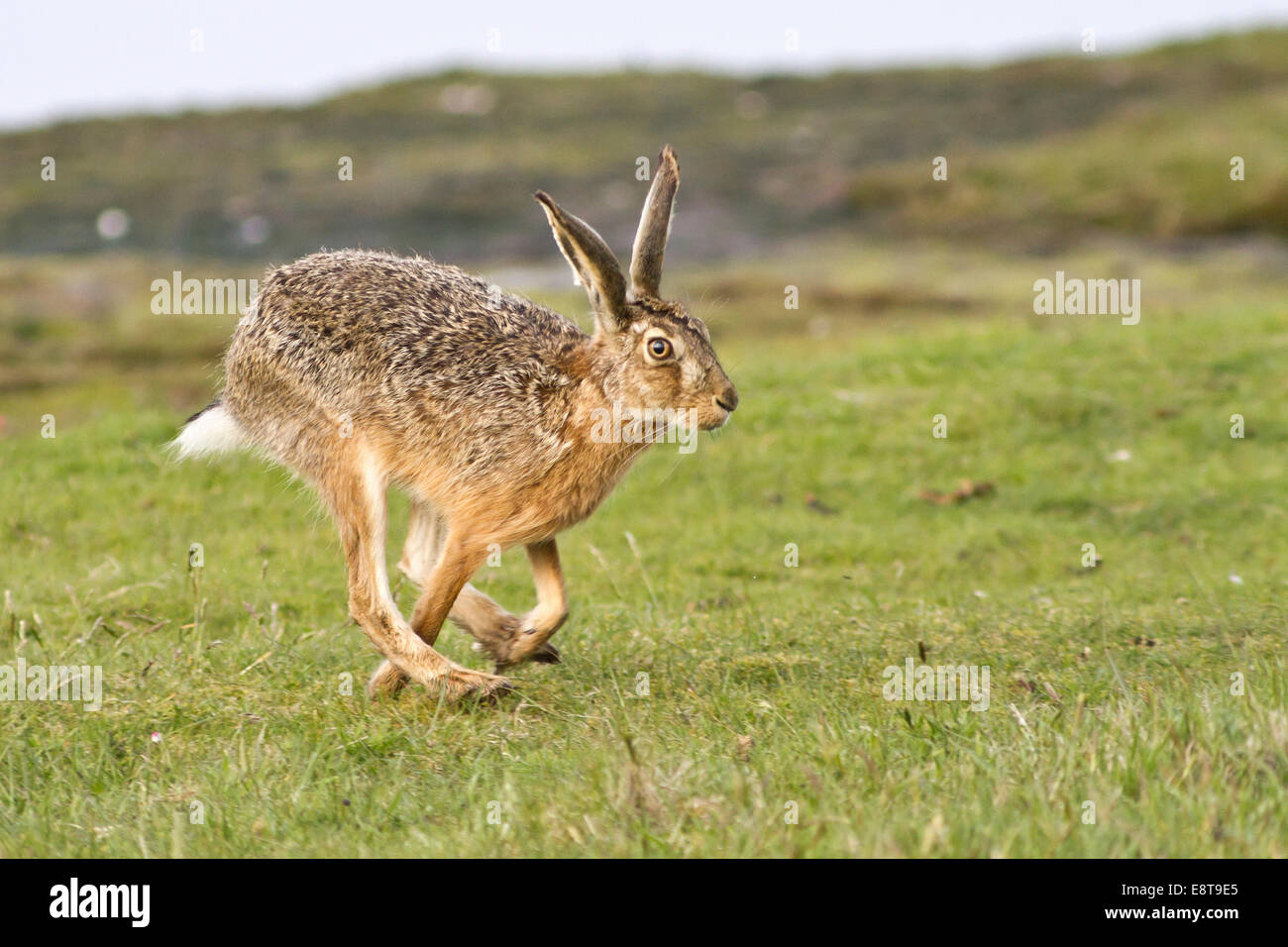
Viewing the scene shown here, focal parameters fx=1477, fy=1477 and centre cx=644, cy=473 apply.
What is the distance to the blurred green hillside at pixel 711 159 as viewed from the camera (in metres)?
30.2

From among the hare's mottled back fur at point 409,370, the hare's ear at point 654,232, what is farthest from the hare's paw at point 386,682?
the hare's ear at point 654,232

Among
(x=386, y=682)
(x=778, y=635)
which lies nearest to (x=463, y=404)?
(x=386, y=682)

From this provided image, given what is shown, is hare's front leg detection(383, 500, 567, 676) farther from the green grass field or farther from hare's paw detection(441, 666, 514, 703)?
hare's paw detection(441, 666, 514, 703)

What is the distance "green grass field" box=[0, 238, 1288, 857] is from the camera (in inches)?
179

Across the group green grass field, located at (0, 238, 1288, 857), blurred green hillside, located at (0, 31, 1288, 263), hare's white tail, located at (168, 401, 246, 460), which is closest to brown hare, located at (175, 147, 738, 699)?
hare's white tail, located at (168, 401, 246, 460)

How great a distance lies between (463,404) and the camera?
22.8 ft

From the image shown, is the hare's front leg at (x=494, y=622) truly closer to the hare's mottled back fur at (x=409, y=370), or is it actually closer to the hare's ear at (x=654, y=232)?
the hare's mottled back fur at (x=409, y=370)

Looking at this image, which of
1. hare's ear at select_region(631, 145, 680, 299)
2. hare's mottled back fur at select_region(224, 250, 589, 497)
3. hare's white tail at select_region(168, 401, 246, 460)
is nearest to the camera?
hare's ear at select_region(631, 145, 680, 299)

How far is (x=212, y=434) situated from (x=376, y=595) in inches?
62.2

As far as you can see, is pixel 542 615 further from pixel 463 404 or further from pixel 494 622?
pixel 463 404

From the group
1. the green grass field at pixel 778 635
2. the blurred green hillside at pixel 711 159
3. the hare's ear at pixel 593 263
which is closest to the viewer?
the green grass field at pixel 778 635

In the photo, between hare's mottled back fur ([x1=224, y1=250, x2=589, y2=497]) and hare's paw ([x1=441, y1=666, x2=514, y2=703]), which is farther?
hare's mottled back fur ([x1=224, y1=250, x2=589, y2=497])

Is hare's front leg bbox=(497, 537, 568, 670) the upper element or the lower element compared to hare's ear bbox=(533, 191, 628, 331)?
lower
